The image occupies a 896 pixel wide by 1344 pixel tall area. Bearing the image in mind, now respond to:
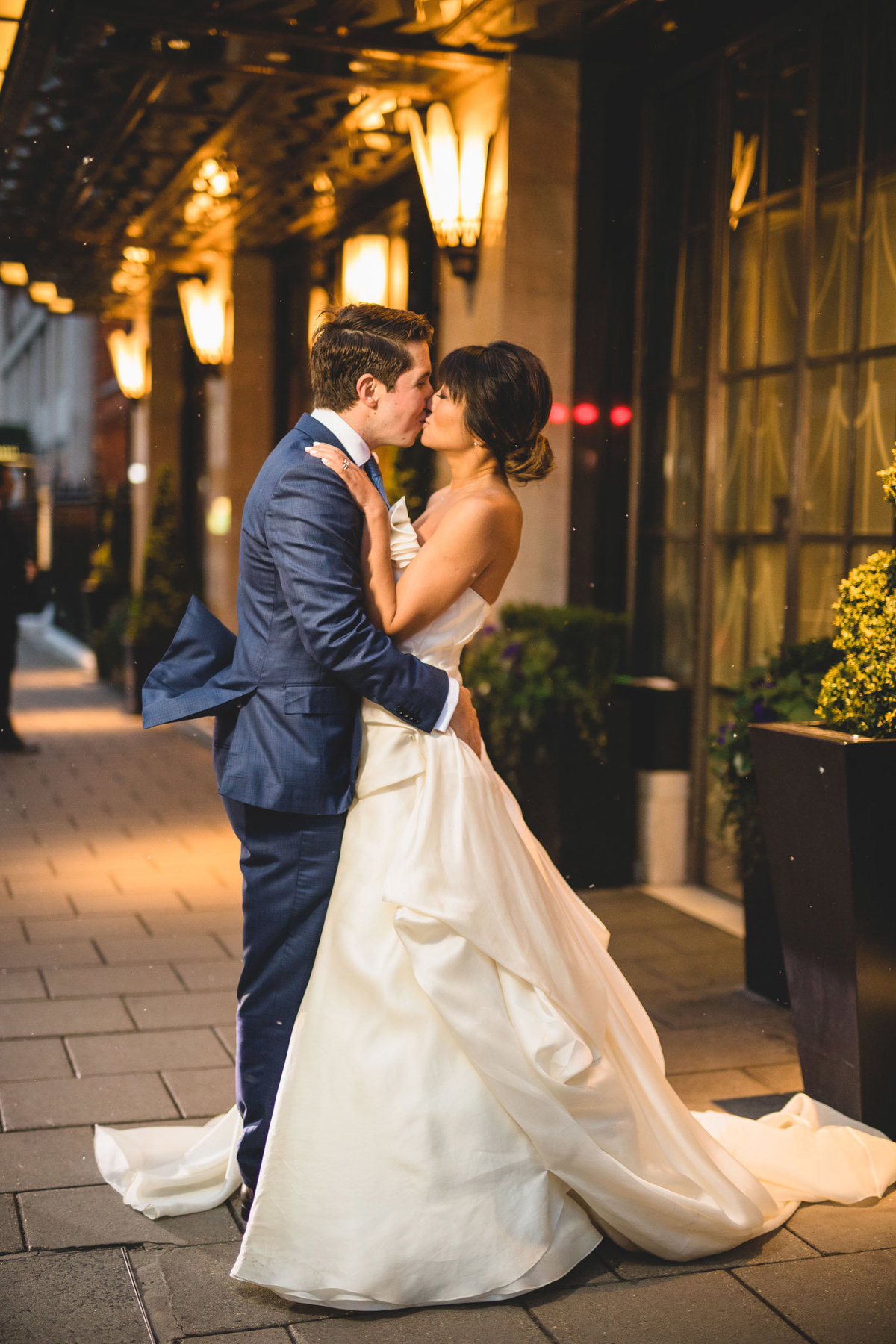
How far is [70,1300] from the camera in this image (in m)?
2.43

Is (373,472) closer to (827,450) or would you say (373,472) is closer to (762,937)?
(762,937)

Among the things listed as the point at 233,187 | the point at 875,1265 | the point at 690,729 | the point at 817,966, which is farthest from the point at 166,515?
the point at 875,1265

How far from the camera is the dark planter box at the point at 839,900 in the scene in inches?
121

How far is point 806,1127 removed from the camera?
10.1 feet

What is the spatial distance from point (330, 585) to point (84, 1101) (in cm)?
176

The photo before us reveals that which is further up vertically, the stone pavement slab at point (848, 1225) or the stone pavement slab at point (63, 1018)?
the stone pavement slab at point (848, 1225)

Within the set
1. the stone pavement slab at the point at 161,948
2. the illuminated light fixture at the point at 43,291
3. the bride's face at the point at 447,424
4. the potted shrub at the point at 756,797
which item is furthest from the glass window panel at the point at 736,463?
the illuminated light fixture at the point at 43,291

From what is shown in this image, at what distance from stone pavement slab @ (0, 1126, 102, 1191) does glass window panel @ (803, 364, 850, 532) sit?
3.22 m

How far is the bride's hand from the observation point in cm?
248

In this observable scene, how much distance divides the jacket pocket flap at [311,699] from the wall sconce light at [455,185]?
3304 millimetres

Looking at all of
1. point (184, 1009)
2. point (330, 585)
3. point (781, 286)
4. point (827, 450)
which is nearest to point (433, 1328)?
point (330, 585)

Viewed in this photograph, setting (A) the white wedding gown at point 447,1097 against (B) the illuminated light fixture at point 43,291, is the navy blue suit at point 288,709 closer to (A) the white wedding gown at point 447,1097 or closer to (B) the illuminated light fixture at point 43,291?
(A) the white wedding gown at point 447,1097

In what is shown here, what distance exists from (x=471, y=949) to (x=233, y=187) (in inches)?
263

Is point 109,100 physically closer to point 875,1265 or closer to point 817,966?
point 817,966
